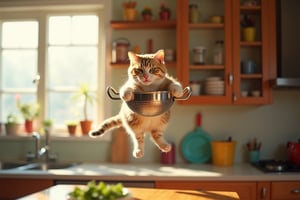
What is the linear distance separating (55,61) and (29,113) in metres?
0.56

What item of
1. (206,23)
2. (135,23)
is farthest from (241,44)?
(135,23)

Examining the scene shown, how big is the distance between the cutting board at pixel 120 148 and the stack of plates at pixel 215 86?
0.86 m

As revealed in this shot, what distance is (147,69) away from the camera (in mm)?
1066

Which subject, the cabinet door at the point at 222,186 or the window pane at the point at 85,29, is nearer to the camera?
the cabinet door at the point at 222,186

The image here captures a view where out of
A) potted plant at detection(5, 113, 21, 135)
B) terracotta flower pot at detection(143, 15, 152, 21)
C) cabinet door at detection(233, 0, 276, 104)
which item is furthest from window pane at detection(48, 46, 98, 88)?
cabinet door at detection(233, 0, 276, 104)

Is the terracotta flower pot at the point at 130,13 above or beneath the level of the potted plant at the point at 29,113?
above

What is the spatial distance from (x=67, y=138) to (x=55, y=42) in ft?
3.13

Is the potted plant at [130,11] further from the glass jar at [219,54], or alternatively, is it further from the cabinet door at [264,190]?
the cabinet door at [264,190]

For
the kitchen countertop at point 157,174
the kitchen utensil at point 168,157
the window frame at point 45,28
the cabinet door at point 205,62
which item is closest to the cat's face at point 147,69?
the kitchen countertop at point 157,174

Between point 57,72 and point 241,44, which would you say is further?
point 57,72

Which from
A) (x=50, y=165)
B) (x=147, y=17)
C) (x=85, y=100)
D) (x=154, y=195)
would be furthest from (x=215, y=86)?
(x=50, y=165)

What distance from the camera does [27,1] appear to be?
3.32 meters

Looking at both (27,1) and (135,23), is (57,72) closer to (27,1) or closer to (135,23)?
(27,1)

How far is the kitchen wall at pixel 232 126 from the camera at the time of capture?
10.3ft
